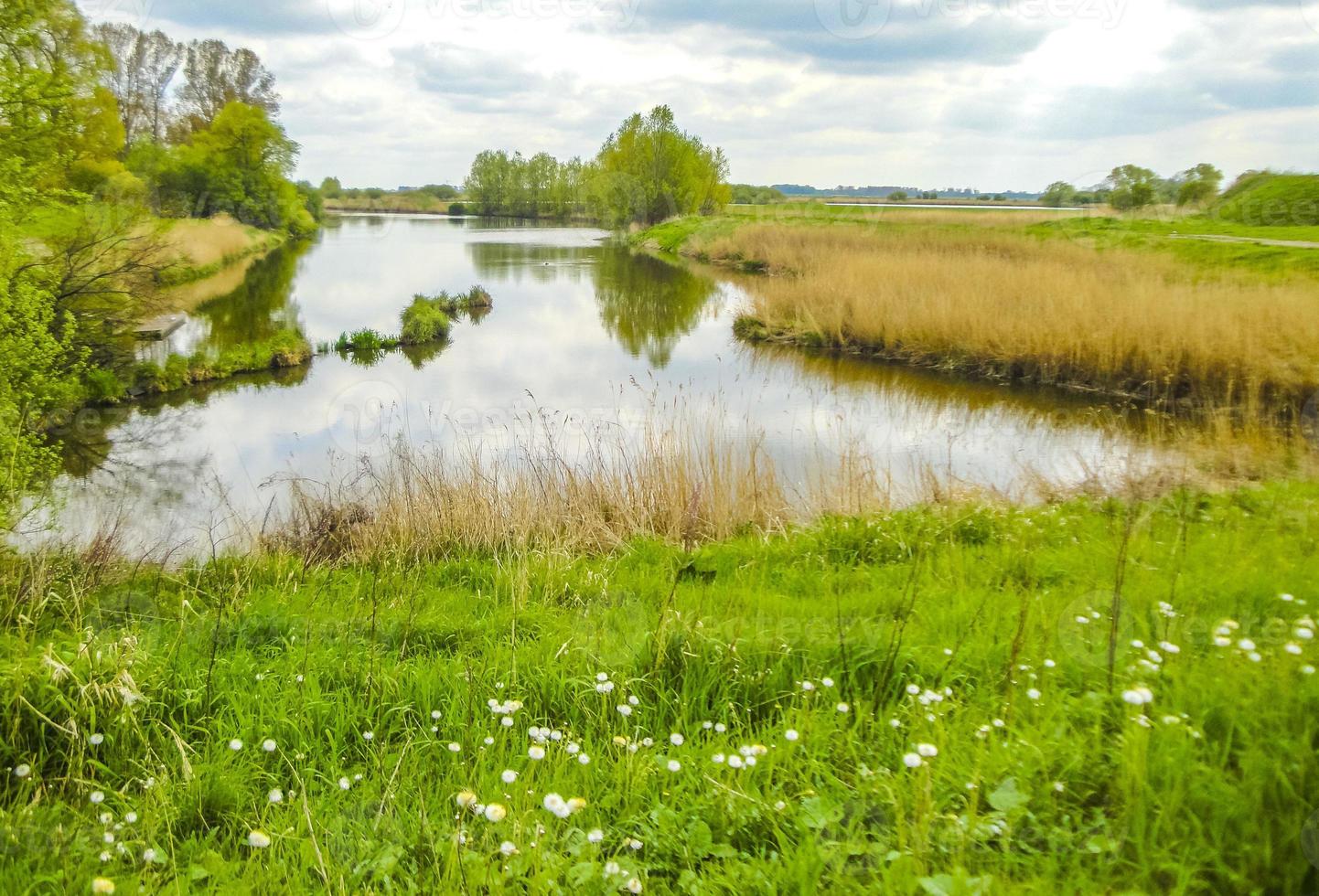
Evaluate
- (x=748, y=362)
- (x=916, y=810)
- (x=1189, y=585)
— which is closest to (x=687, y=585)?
(x=1189, y=585)

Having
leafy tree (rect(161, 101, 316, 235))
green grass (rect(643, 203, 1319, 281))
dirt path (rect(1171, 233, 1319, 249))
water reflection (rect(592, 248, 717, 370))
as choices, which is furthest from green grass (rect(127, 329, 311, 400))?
leafy tree (rect(161, 101, 316, 235))

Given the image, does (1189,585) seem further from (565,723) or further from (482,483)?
(482,483)

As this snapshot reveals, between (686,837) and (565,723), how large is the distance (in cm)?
87

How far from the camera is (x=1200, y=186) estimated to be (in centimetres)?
3694

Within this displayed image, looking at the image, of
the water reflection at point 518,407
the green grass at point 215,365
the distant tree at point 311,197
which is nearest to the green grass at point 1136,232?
the water reflection at point 518,407

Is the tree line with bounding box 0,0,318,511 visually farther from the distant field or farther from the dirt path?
the distant field

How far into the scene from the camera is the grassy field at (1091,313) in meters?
12.0

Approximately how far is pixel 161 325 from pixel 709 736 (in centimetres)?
2239

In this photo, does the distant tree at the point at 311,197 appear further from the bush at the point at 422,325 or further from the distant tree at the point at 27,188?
the distant tree at the point at 27,188

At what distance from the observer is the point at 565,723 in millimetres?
3027

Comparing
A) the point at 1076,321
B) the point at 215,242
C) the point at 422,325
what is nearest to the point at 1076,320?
the point at 1076,321

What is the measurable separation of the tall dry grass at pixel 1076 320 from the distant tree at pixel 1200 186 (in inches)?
688

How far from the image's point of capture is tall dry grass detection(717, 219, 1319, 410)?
11.9m

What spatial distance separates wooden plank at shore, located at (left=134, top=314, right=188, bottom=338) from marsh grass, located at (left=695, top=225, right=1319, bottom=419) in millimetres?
14537
